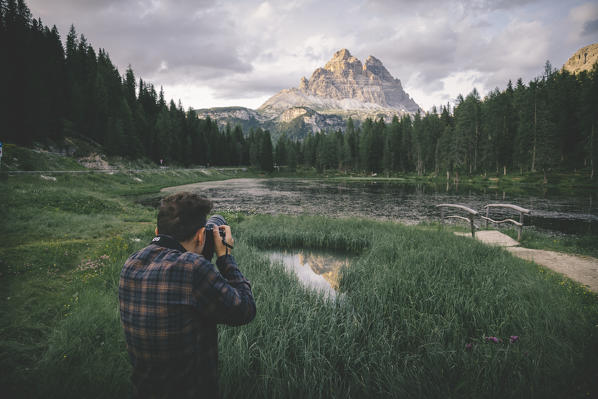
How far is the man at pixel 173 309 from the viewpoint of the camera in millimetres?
1706

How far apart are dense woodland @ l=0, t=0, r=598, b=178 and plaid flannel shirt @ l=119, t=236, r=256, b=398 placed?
51.9m

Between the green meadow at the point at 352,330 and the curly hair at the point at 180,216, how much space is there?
8.11 ft

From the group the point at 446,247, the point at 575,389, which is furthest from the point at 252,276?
the point at 446,247

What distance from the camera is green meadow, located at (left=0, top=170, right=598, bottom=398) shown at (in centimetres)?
329

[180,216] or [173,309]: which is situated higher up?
[180,216]

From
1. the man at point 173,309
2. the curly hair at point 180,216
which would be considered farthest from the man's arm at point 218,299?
the curly hair at point 180,216

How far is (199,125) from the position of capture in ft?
320

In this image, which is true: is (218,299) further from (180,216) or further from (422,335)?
(422,335)

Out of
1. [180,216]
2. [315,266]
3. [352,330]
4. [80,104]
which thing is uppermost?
[80,104]

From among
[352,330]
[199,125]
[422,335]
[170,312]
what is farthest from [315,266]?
[199,125]

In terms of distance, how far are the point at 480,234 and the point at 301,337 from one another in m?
12.0

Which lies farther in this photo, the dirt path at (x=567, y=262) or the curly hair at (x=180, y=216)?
the dirt path at (x=567, y=262)

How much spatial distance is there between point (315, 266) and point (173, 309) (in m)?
8.71

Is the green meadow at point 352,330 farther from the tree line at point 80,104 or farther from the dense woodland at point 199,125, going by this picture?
the dense woodland at point 199,125
